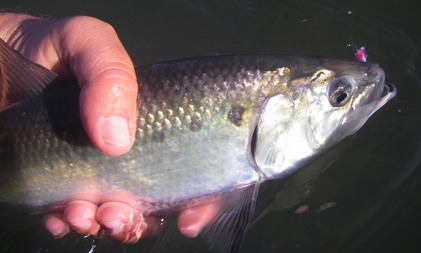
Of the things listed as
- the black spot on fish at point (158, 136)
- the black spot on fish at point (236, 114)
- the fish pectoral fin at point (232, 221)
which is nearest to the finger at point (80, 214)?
the black spot on fish at point (158, 136)

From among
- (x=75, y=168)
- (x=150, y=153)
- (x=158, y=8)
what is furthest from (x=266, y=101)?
(x=158, y=8)

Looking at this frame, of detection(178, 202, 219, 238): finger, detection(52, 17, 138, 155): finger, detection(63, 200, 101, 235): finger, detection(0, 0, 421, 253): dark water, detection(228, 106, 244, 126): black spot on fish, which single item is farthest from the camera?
detection(0, 0, 421, 253): dark water

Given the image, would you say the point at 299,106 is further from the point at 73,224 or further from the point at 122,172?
the point at 73,224

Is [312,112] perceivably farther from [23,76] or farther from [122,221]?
[23,76]

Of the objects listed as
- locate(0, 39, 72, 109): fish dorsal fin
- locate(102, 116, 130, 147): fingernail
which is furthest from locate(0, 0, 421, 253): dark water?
locate(102, 116, 130, 147): fingernail

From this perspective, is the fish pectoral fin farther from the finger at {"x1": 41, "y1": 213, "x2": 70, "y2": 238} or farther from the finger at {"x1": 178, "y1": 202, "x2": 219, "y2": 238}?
the finger at {"x1": 41, "y1": 213, "x2": 70, "y2": 238}

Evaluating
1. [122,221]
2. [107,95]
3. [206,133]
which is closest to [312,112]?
[206,133]
